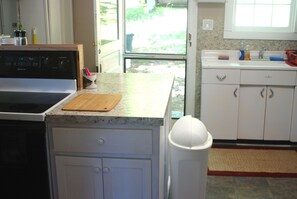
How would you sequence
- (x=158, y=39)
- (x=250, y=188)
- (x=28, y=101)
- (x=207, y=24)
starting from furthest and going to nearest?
(x=158, y=39) < (x=207, y=24) < (x=250, y=188) < (x=28, y=101)

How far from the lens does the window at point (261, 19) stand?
4.07m

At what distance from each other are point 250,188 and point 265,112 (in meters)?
1.11

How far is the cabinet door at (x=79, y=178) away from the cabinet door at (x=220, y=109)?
2171 mm

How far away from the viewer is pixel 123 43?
473 cm

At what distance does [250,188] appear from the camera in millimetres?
2973

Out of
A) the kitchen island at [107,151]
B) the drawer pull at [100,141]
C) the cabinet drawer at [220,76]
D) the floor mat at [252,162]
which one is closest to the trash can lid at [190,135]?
the kitchen island at [107,151]

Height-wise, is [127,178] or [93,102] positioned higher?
[93,102]

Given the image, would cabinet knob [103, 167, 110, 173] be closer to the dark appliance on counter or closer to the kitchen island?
the kitchen island

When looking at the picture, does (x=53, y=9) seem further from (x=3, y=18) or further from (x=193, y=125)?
(x=193, y=125)

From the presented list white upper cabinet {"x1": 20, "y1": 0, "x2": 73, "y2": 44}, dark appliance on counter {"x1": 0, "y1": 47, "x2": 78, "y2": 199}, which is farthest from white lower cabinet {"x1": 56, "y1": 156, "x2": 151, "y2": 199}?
white upper cabinet {"x1": 20, "y1": 0, "x2": 73, "y2": 44}

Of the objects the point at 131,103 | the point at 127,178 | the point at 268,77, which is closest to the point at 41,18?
the point at 131,103

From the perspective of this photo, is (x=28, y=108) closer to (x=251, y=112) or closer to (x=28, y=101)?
(x=28, y=101)

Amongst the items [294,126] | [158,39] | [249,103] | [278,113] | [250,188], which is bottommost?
[250,188]

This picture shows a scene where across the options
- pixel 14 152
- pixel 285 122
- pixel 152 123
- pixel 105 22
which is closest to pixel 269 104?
pixel 285 122
